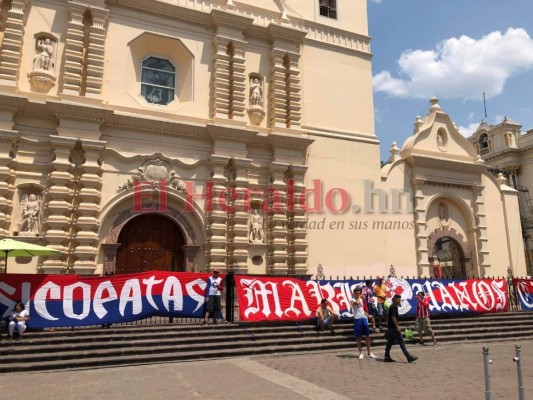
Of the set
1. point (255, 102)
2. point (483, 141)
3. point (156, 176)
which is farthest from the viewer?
point (483, 141)

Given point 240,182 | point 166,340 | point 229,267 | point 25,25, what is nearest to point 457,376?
point 166,340

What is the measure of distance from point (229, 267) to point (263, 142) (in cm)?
534

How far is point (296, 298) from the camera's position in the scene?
45.2 feet

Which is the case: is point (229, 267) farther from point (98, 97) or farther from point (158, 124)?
point (98, 97)

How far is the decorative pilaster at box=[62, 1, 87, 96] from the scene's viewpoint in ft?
50.9

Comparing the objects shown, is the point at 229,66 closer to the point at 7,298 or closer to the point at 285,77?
the point at 285,77

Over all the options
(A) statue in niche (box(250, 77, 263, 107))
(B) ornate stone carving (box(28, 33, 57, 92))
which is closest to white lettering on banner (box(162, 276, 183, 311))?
(B) ornate stone carving (box(28, 33, 57, 92))

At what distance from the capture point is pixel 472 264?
22.2 metres

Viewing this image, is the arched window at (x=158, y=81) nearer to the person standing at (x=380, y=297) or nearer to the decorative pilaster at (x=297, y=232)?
the decorative pilaster at (x=297, y=232)

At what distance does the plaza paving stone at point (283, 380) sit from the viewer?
7535mm

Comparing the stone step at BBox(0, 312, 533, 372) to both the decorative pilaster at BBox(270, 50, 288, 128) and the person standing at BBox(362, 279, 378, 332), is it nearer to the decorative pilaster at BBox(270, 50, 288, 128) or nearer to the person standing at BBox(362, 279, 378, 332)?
the person standing at BBox(362, 279, 378, 332)

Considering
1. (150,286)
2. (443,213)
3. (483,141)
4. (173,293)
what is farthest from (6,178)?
(483,141)

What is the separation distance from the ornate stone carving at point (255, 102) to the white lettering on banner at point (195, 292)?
314 inches

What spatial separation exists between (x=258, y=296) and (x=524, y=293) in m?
11.7
